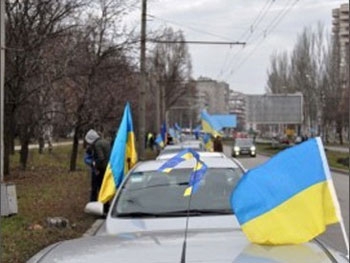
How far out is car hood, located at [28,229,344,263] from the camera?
3.51 meters

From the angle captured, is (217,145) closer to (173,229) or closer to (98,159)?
(98,159)

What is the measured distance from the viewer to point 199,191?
7793 millimetres

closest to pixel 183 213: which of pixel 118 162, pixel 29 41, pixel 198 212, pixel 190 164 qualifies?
pixel 198 212

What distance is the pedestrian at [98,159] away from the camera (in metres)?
16.0

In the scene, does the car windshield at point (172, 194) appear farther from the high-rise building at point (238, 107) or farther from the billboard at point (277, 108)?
the high-rise building at point (238, 107)

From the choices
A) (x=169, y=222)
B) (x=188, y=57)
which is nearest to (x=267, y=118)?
(x=188, y=57)

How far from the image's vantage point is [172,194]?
307 inches

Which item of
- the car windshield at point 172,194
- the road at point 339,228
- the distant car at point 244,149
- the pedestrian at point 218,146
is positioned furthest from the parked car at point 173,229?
the distant car at point 244,149

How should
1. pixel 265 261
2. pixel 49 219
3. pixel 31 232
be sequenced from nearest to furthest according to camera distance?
pixel 265 261, pixel 31 232, pixel 49 219

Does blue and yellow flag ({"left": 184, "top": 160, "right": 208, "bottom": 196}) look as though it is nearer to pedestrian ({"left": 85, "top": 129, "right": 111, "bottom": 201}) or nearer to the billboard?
pedestrian ({"left": 85, "top": 129, "right": 111, "bottom": 201})

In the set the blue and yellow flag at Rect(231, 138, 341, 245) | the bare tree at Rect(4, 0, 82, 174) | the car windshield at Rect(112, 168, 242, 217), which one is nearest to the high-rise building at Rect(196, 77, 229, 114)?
the bare tree at Rect(4, 0, 82, 174)

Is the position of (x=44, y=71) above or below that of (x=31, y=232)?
above

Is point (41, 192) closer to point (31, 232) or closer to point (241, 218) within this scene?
point (31, 232)

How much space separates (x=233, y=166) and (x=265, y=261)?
515cm
